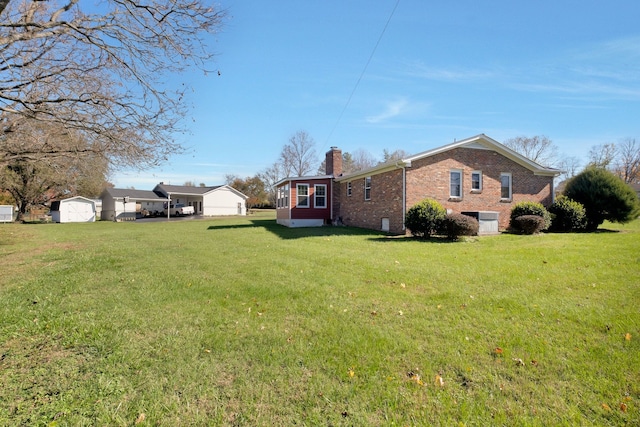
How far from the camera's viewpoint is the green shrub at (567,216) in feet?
48.5

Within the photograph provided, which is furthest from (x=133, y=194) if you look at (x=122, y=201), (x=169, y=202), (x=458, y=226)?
(x=458, y=226)

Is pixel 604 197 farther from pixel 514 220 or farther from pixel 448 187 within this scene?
pixel 448 187

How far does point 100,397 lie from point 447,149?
597 inches

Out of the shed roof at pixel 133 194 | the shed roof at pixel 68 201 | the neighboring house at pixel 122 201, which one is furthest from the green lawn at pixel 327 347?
the shed roof at pixel 133 194

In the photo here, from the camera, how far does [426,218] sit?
1247cm

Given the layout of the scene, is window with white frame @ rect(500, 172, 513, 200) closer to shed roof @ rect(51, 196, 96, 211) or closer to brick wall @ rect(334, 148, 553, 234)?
brick wall @ rect(334, 148, 553, 234)

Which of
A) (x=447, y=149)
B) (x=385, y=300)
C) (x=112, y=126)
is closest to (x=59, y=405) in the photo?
(x=385, y=300)

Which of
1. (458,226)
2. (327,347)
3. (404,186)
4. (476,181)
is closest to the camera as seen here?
(327,347)

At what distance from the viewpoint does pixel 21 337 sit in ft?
12.8

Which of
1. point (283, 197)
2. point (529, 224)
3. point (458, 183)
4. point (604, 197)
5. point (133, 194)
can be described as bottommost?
point (529, 224)

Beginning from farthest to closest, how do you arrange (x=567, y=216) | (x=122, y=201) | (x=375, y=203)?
(x=122, y=201) < (x=375, y=203) < (x=567, y=216)

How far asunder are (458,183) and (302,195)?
31.8 feet

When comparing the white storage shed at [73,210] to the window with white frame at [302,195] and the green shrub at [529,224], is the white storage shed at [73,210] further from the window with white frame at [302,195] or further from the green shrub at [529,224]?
the green shrub at [529,224]

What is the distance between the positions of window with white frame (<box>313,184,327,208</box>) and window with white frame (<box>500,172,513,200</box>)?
412 inches
